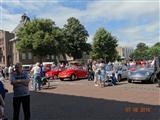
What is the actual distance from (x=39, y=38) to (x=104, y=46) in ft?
48.7

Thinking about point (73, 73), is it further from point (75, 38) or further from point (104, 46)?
point (75, 38)

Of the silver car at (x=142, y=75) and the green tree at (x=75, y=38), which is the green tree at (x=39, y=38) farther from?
the silver car at (x=142, y=75)

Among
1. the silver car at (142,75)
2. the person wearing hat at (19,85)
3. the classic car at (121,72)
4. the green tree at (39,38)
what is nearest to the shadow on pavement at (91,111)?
the person wearing hat at (19,85)

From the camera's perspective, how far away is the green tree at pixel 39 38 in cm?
6028

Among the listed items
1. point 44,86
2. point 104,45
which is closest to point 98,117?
point 44,86

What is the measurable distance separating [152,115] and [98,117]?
164 centimetres

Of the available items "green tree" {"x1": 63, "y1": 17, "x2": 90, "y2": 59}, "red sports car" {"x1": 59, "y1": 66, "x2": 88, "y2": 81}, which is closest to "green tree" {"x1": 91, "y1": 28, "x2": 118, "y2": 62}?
"green tree" {"x1": 63, "y1": 17, "x2": 90, "y2": 59}

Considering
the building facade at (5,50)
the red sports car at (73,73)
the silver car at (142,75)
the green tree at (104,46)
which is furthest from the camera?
the building facade at (5,50)

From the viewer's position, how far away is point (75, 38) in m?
74.2

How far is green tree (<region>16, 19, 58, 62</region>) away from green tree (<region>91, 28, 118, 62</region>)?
31.8ft

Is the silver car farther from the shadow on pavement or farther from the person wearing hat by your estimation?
the person wearing hat

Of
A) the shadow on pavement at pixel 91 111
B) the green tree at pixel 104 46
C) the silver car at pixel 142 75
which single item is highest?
the green tree at pixel 104 46

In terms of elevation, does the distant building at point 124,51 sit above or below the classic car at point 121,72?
above

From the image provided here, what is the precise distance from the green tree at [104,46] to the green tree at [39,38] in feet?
31.8
